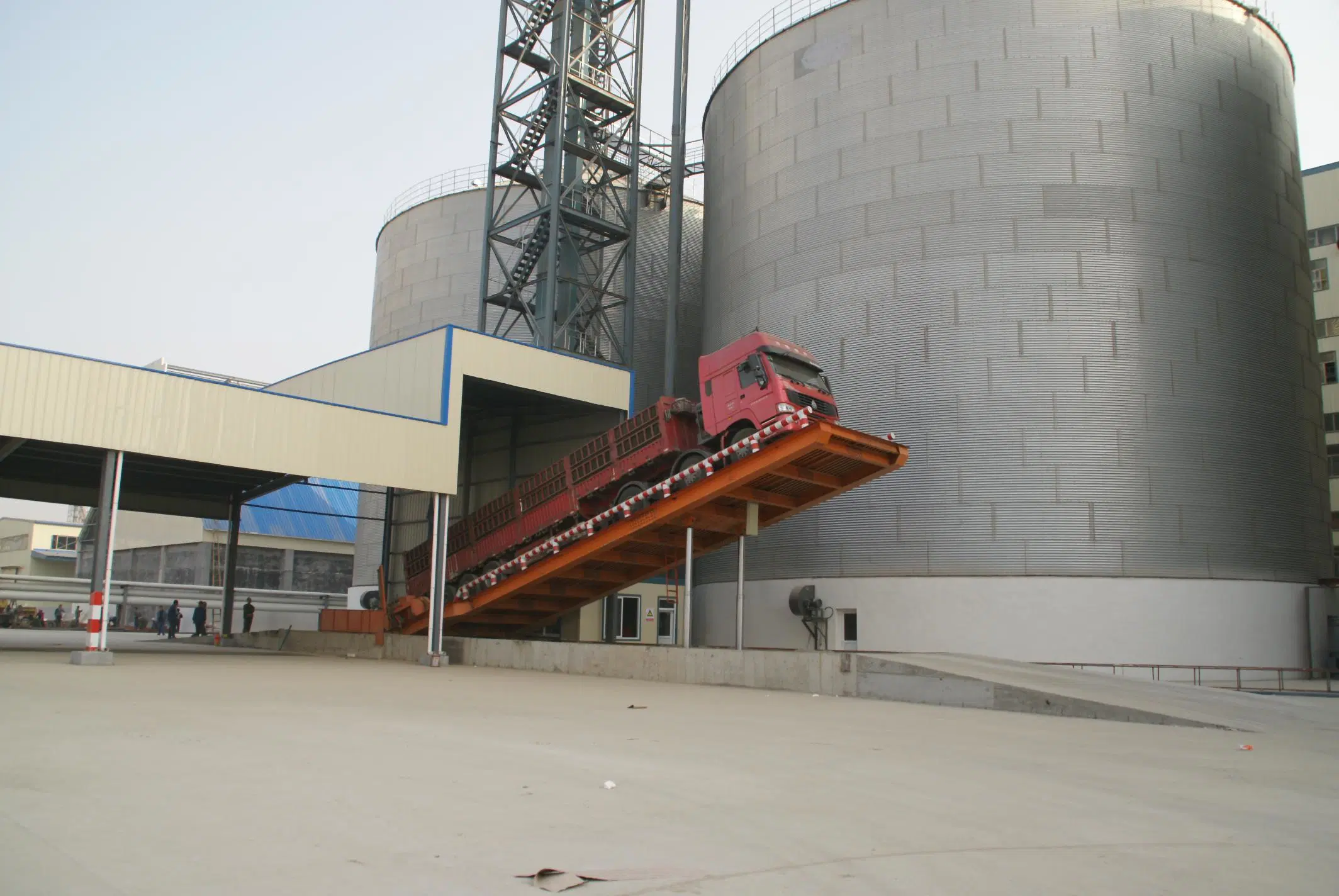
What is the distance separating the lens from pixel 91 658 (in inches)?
811

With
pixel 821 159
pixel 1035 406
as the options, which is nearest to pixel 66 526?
pixel 821 159

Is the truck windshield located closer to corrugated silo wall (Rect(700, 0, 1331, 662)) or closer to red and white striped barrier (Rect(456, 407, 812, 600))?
red and white striped barrier (Rect(456, 407, 812, 600))

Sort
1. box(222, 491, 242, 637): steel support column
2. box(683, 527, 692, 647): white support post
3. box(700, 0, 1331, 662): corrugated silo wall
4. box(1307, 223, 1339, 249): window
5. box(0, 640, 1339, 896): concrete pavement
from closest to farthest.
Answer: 1. box(0, 640, 1339, 896): concrete pavement
2. box(683, 527, 692, 647): white support post
3. box(700, 0, 1331, 662): corrugated silo wall
4. box(222, 491, 242, 637): steel support column
5. box(1307, 223, 1339, 249): window

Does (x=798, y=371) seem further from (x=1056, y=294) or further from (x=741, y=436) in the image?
(x=1056, y=294)

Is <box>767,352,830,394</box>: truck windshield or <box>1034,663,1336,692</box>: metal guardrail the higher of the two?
<box>767,352,830,394</box>: truck windshield

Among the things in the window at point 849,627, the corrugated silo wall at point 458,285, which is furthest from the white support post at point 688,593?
the corrugated silo wall at point 458,285

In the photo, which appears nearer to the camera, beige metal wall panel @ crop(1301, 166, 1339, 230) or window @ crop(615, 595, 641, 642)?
window @ crop(615, 595, 641, 642)

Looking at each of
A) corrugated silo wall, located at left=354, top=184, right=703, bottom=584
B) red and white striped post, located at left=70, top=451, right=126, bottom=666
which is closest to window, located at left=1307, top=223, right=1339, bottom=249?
corrugated silo wall, located at left=354, top=184, right=703, bottom=584

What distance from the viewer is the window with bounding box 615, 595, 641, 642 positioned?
34188 millimetres

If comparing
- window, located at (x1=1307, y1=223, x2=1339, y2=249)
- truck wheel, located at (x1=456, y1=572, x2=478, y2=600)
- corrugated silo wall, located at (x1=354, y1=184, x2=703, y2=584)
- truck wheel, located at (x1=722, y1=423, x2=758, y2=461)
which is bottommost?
truck wheel, located at (x1=456, y1=572, x2=478, y2=600)

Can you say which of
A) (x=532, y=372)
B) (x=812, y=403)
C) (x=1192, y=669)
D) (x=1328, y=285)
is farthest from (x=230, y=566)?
(x=1328, y=285)

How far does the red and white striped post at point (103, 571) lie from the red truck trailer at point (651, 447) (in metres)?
9.46

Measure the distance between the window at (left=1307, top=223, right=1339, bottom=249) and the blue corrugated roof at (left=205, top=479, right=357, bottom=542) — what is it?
5016 centimetres

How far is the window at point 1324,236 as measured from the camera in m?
46.2
